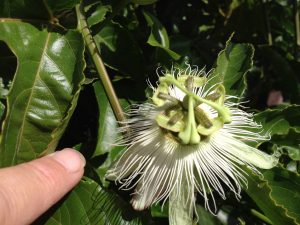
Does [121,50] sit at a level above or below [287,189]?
above

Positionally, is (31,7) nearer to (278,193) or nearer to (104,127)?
(104,127)

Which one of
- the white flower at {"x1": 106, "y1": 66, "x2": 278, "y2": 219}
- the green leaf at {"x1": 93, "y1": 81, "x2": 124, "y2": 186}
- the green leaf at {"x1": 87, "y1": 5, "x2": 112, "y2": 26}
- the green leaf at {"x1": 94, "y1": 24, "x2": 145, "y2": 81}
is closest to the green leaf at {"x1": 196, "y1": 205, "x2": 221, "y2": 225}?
the white flower at {"x1": 106, "y1": 66, "x2": 278, "y2": 219}

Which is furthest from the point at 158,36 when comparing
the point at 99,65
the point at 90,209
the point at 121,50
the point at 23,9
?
the point at 90,209

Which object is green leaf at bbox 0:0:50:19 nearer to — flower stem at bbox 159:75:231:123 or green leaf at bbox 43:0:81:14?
green leaf at bbox 43:0:81:14

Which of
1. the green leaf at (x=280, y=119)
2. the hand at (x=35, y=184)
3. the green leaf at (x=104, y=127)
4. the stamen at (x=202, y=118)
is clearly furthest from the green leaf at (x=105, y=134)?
the green leaf at (x=280, y=119)

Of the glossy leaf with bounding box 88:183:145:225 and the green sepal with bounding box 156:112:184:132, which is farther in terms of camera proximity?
the glossy leaf with bounding box 88:183:145:225

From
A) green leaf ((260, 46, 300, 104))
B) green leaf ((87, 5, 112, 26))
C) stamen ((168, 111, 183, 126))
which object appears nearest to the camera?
stamen ((168, 111, 183, 126))

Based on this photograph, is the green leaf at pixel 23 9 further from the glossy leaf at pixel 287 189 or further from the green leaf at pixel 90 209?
the glossy leaf at pixel 287 189

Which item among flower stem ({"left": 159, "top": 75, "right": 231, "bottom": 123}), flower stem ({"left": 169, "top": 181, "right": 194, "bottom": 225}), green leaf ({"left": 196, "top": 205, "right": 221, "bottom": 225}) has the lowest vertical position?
green leaf ({"left": 196, "top": 205, "right": 221, "bottom": 225})
